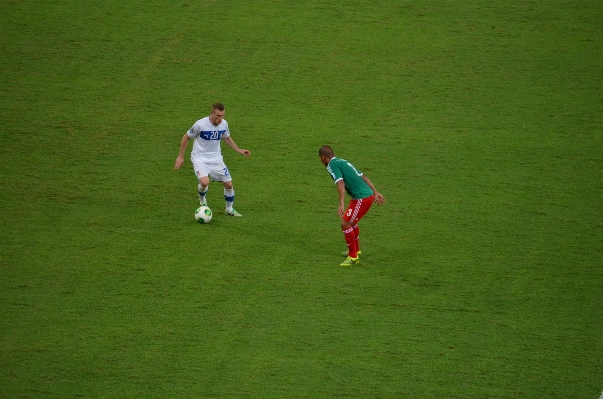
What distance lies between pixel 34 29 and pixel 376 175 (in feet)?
30.8

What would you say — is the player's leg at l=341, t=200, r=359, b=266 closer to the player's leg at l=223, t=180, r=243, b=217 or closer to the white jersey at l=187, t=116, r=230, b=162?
the player's leg at l=223, t=180, r=243, b=217

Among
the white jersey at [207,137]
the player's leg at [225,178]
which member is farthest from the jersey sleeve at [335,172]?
the white jersey at [207,137]

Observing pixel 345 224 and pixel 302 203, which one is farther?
pixel 302 203

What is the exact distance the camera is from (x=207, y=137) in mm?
10812

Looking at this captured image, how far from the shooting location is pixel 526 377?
7324 mm

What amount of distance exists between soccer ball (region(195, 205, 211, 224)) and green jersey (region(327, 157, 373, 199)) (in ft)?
7.57

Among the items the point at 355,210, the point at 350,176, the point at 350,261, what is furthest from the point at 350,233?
the point at 350,176

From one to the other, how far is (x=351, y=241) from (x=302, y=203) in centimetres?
231

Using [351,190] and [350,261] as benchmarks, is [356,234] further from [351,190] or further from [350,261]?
[351,190]

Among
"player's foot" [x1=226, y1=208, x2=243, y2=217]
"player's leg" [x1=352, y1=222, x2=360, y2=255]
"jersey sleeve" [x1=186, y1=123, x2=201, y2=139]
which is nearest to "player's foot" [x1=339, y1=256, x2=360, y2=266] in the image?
"player's leg" [x1=352, y1=222, x2=360, y2=255]

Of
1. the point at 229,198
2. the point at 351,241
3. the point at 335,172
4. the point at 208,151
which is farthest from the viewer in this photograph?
the point at 229,198

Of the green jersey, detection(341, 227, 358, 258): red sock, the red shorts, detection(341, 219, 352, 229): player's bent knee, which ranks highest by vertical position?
the green jersey

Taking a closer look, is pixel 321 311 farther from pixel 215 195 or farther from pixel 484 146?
pixel 484 146

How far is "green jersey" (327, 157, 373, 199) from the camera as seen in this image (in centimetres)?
939
